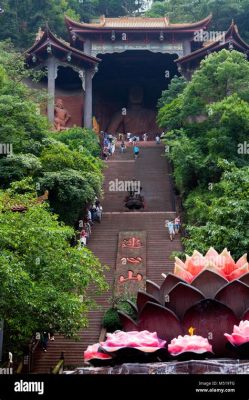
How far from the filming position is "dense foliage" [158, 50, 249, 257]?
14.4 m

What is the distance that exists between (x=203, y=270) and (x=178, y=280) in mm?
360

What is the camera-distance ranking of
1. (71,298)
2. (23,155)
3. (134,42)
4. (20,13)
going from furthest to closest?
(20,13), (134,42), (23,155), (71,298)

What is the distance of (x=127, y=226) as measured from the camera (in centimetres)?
2116

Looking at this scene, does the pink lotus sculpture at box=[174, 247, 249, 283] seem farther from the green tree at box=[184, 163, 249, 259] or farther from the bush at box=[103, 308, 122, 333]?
the bush at box=[103, 308, 122, 333]

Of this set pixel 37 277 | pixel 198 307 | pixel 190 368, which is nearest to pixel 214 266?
pixel 198 307

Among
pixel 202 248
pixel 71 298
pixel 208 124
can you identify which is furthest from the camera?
pixel 208 124

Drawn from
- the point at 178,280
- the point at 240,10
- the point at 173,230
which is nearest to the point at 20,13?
the point at 240,10

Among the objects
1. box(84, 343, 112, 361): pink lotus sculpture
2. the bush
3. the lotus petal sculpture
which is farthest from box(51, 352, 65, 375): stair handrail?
box(84, 343, 112, 361): pink lotus sculpture

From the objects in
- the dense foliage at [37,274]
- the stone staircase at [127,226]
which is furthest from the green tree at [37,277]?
the stone staircase at [127,226]

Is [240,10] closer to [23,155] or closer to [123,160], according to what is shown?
[123,160]

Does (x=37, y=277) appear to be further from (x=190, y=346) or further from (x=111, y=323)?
(x=190, y=346)

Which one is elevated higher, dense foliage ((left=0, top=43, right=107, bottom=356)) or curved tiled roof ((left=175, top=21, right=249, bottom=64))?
curved tiled roof ((left=175, top=21, right=249, bottom=64))

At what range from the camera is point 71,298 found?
11.9 metres

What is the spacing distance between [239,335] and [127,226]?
13474 millimetres
